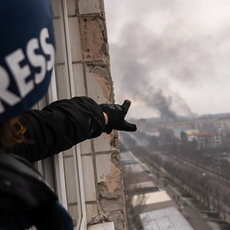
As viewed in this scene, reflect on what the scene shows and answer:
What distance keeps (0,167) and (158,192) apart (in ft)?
35.4

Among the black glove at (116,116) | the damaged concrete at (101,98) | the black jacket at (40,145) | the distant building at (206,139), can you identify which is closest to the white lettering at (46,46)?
the black jacket at (40,145)

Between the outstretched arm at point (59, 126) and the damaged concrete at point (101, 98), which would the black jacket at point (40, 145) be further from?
the damaged concrete at point (101, 98)

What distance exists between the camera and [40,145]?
2.96 feet

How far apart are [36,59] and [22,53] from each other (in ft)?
0.11

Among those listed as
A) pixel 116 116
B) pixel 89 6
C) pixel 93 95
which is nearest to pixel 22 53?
pixel 116 116

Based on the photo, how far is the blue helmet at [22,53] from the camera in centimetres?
48

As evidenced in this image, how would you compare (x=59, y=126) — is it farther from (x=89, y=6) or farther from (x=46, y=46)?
(x=89, y=6)

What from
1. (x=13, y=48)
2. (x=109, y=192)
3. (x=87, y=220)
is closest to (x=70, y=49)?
(x=109, y=192)

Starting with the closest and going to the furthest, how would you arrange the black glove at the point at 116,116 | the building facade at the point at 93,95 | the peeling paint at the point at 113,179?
the black glove at the point at 116,116 < the building facade at the point at 93,95 < the peeling paint at the point at 113,179

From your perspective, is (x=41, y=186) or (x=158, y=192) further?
(x=158, y=192)

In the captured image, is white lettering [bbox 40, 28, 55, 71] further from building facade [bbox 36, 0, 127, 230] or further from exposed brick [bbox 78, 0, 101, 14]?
exposed brick [bbox 78, 0, 101, 14]

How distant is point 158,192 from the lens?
1068 cm

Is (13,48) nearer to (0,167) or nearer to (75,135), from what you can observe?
(0,167)

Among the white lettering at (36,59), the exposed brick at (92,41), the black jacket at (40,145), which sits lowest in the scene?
the black jacket at (40,145)
